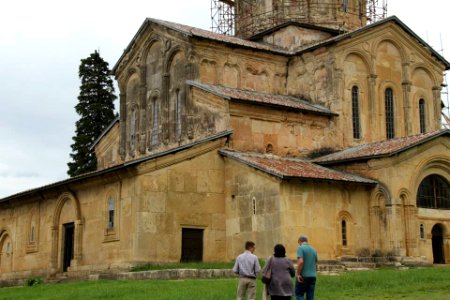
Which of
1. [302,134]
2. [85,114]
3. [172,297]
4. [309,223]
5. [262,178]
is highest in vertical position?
[85,114]

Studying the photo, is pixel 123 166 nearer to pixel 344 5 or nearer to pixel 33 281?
pixel 33 281

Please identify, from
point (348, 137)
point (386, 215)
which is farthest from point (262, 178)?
point (348, 137)

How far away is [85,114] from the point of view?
47938mm

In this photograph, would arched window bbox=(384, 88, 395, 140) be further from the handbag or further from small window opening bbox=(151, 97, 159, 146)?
the handbag

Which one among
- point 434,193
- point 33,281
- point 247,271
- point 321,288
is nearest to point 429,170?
point 434,193

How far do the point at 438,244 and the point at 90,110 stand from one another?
25.2 m

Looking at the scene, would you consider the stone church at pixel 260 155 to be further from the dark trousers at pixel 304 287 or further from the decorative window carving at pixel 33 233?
the dark trousers at pixel 304 287

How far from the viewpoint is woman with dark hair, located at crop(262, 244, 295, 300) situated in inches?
596

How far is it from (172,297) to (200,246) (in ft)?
35.0

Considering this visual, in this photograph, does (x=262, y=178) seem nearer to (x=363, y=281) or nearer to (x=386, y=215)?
(x=386, y=215)

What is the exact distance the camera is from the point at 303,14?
39312mm

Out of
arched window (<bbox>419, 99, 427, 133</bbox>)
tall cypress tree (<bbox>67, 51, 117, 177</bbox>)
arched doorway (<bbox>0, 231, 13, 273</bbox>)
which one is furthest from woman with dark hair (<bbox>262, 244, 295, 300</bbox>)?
tall cypress tree (<bbox>67, 51, 117, 177</bbox>)

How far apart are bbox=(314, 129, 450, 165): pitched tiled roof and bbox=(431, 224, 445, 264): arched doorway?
3.73 meters

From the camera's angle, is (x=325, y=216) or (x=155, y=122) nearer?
(x=325, y=216)
